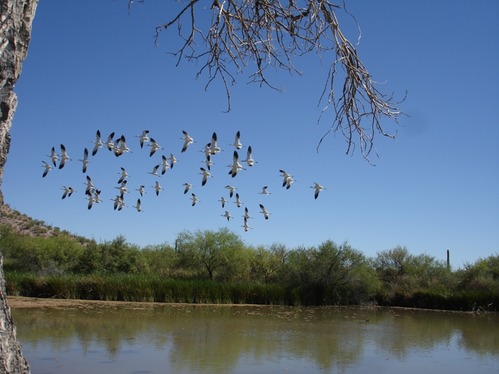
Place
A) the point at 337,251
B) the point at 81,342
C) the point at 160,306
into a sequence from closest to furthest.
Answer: the point at 81,342 < the point at 160,306 < the point at 337,251

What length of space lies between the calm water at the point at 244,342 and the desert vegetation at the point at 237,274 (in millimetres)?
3133

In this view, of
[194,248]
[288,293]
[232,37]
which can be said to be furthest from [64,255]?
[232,37]

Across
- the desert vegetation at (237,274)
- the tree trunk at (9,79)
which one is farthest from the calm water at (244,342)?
the tree trunk at (9,79)

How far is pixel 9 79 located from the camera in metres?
1.91

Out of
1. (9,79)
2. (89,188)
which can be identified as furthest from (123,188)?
(9,79)

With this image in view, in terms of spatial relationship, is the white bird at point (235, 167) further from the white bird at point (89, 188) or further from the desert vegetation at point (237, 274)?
the desert vegetation at point (237, 274)

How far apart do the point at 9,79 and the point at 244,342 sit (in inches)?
437

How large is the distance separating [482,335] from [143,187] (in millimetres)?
10284

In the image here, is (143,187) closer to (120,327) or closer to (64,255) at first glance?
(120,327)

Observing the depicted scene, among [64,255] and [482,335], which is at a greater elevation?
[64,255]

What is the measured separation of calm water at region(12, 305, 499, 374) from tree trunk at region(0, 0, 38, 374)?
7.69 m

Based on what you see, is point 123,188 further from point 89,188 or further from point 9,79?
point 9,79

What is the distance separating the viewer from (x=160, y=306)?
19.6 m

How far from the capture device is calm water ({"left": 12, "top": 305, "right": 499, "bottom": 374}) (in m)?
9.90
